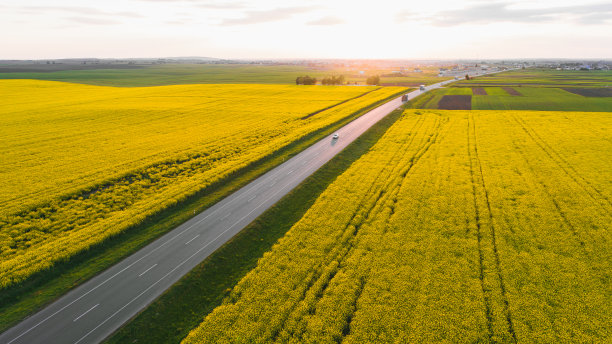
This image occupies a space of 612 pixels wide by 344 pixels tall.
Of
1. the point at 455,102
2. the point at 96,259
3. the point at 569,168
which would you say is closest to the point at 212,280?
the point at 96,259

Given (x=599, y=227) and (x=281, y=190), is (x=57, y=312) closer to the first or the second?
(x=281, y=190)

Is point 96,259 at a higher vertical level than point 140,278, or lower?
higher

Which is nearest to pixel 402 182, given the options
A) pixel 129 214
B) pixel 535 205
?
pixel 535 205

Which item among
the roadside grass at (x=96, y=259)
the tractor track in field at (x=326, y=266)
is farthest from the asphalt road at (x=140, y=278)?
the tractor track in field at (x=326, y=266)

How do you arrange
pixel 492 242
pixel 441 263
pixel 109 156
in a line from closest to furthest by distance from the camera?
pixel 441 263 < pixel 492 242 < pixel 109 156

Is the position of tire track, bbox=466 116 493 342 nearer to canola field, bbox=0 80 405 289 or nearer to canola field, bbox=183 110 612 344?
canola field, bbox=183 110 612 344

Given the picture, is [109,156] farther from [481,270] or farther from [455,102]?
[455,102]

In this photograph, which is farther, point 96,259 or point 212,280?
point 96,259
